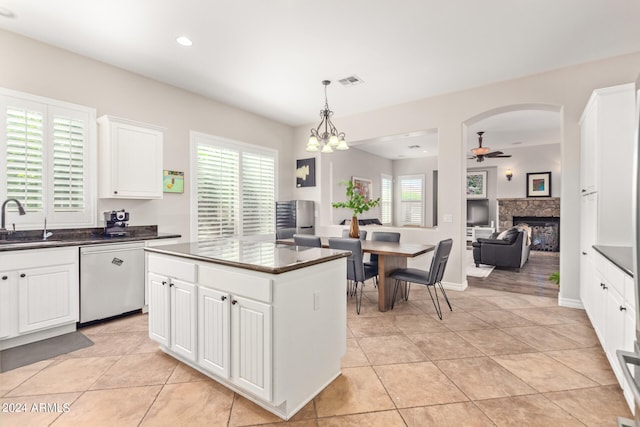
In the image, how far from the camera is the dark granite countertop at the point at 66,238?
275cm

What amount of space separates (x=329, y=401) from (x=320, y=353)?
0.28 meters

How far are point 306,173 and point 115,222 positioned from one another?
3463 millimetres

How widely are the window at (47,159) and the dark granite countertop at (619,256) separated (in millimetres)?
4778

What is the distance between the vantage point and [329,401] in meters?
1.93

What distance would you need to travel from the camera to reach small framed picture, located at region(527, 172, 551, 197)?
827 centimetres

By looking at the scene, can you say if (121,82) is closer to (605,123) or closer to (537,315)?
(605,123)

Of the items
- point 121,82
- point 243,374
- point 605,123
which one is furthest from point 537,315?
point 121,82

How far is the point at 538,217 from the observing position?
8328 millimetres

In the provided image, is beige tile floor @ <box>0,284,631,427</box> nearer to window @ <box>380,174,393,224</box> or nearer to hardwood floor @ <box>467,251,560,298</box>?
hardwood floor @ <box>467,251,560,298</box>

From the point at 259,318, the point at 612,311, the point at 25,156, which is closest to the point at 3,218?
the point at 25,156

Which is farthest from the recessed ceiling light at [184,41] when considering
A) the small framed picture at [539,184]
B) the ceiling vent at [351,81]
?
the small framed picture at [539,184]

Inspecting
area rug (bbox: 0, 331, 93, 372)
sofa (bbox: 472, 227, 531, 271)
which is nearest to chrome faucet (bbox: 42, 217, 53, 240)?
area rug (bbox: 0, 331, 93, 372)

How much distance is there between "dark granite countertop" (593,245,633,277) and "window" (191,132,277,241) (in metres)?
4.62

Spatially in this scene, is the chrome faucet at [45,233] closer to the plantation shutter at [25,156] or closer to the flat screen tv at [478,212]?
the plantation shutter at [25,156]
